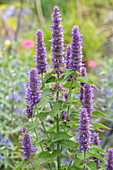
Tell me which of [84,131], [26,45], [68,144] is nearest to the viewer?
[84,131]

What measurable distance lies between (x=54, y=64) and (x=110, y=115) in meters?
1.40

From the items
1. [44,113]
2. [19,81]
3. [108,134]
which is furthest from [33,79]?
[108,134]

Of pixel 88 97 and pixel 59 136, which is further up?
pixel 88 97

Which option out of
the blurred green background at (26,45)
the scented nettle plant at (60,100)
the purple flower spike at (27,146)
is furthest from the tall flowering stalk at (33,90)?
the blurred green background at (26,45)

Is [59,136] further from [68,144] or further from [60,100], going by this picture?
[60,100]

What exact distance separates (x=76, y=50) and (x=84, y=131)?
328 millimetres

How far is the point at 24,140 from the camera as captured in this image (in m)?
1.12

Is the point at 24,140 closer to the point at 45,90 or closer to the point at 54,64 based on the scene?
the point at 45,90

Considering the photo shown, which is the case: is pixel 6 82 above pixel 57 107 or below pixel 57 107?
above

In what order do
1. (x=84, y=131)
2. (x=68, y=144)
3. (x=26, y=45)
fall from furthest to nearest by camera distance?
(x=26, y=45) → (x=68, y=144) → (x=84, y=131)

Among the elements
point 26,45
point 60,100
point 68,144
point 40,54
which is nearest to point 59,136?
point 68,144

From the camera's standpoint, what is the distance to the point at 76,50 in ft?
3.27

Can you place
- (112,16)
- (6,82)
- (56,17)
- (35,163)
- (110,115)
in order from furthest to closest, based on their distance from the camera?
(112,16) < (6,82) < (110,115) < (35,163) < (56,17)

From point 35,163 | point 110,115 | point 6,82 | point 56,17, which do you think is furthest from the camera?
point 6,82
